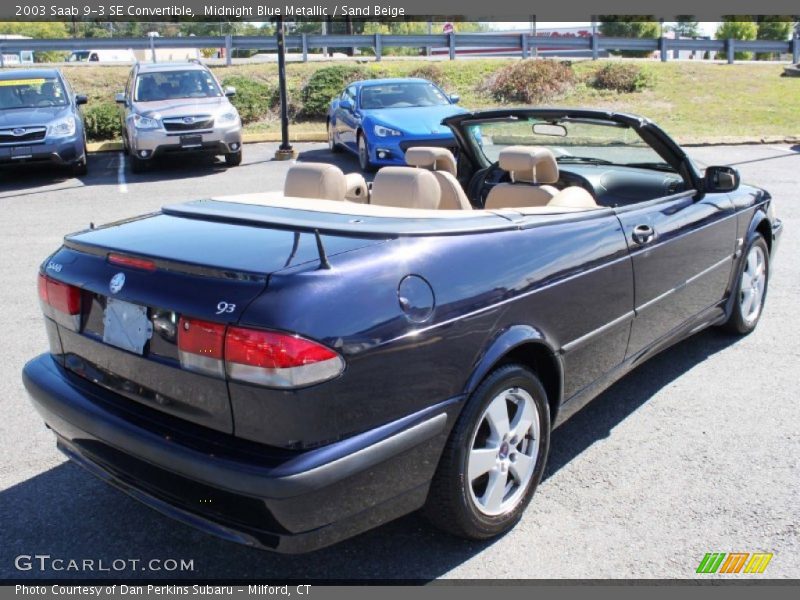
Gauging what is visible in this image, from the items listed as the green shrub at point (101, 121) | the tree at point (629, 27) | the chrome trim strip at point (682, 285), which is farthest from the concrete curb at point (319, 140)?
the tree at point (629, 27)

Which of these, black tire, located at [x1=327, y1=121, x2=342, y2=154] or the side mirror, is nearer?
the side mirror

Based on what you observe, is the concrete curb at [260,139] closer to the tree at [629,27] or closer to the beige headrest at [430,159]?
the beige headrest at [430,159]

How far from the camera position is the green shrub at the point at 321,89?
1936 centimetres

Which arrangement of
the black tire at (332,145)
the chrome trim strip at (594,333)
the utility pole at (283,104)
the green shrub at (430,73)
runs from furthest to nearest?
the green shrub at (430,73), the black tire at (332,145), the utility pole at (283,104), the chrome trim strip at (594,333)

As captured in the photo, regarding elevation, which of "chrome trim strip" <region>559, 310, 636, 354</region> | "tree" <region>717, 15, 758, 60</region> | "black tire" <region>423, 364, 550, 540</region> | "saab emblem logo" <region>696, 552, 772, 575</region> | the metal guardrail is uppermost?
"tree" <region>717, 15, 758, 60</region>

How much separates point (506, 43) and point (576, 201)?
22989mm

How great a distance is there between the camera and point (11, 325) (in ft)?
19.0

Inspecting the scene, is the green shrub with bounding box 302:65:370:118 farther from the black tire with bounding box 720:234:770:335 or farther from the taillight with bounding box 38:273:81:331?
the taillight with bounding box 38:273:81:331

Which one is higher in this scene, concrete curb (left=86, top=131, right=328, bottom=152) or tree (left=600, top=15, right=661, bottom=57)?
tree (left=600, top=15, right=661, bottom=57)

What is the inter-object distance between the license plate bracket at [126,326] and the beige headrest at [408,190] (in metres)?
1.32

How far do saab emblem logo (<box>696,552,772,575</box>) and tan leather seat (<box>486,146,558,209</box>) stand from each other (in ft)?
5.89

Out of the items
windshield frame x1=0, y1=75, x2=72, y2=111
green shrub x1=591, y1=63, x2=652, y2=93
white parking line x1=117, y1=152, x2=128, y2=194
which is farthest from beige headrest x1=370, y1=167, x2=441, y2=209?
green shrub x1=591, y1=63, x2=652, y2=93

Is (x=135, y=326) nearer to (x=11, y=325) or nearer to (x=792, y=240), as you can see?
(x=11, y=325)

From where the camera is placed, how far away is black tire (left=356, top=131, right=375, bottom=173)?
12.7 m
